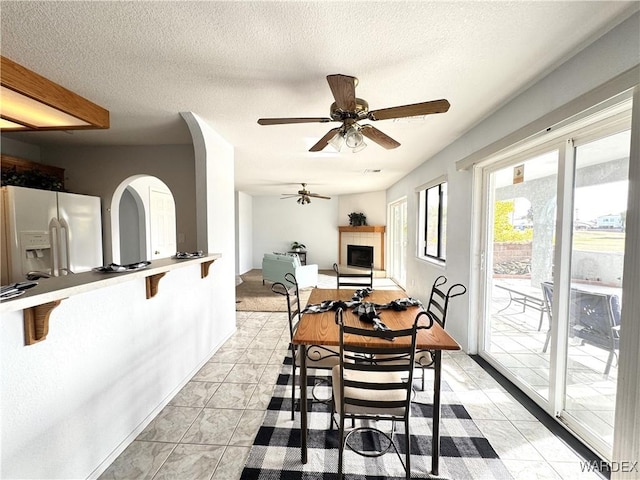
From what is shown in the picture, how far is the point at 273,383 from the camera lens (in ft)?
7.92

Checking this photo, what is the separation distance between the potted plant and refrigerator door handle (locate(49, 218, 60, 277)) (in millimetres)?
6195

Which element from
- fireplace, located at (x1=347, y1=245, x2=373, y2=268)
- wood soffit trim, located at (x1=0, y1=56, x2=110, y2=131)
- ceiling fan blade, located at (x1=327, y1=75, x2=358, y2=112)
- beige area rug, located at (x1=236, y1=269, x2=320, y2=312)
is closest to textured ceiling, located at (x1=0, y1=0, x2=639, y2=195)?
wood soffit trim, located at (x1=0, y1=56, x2=110, y2=131)

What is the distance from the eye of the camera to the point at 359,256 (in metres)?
8.27

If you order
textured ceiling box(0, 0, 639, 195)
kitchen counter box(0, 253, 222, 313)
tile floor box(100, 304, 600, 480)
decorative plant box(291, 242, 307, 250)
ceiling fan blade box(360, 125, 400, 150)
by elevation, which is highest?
textured ceiling box(0, 0, 639, 195)

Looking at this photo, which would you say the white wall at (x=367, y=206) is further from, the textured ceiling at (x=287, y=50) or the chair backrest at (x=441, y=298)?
the textured ceiling at (x=287, y=50)

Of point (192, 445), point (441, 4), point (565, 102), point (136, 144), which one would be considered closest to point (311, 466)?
point (192, 445)

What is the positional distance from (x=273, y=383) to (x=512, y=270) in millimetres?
2363

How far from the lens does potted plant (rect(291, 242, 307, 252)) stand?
28.5 feet

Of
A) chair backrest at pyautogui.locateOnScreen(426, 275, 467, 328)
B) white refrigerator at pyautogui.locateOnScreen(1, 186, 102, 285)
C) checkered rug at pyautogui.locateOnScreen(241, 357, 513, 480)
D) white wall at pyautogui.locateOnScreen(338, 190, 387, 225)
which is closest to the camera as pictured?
checkered rug at pyautogui.locateOnScreen(241, 357, 513, 480)

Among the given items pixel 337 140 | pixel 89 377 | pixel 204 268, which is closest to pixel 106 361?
pixel 89 377

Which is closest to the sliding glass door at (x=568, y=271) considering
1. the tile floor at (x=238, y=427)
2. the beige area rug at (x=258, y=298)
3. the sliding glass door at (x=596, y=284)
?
the sliding glass door at (x=596, y=284)

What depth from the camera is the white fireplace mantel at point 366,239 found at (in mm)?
7887

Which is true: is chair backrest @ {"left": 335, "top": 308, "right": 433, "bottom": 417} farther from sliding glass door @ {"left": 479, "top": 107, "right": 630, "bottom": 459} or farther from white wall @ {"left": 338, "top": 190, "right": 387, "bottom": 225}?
white wall @ {"left": 338, "top": 190, "right": 387, "bottom": 225}

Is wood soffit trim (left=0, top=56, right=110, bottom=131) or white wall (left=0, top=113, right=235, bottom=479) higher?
wood soffit trim (left=0, top=56, right=110, bottom=131)
